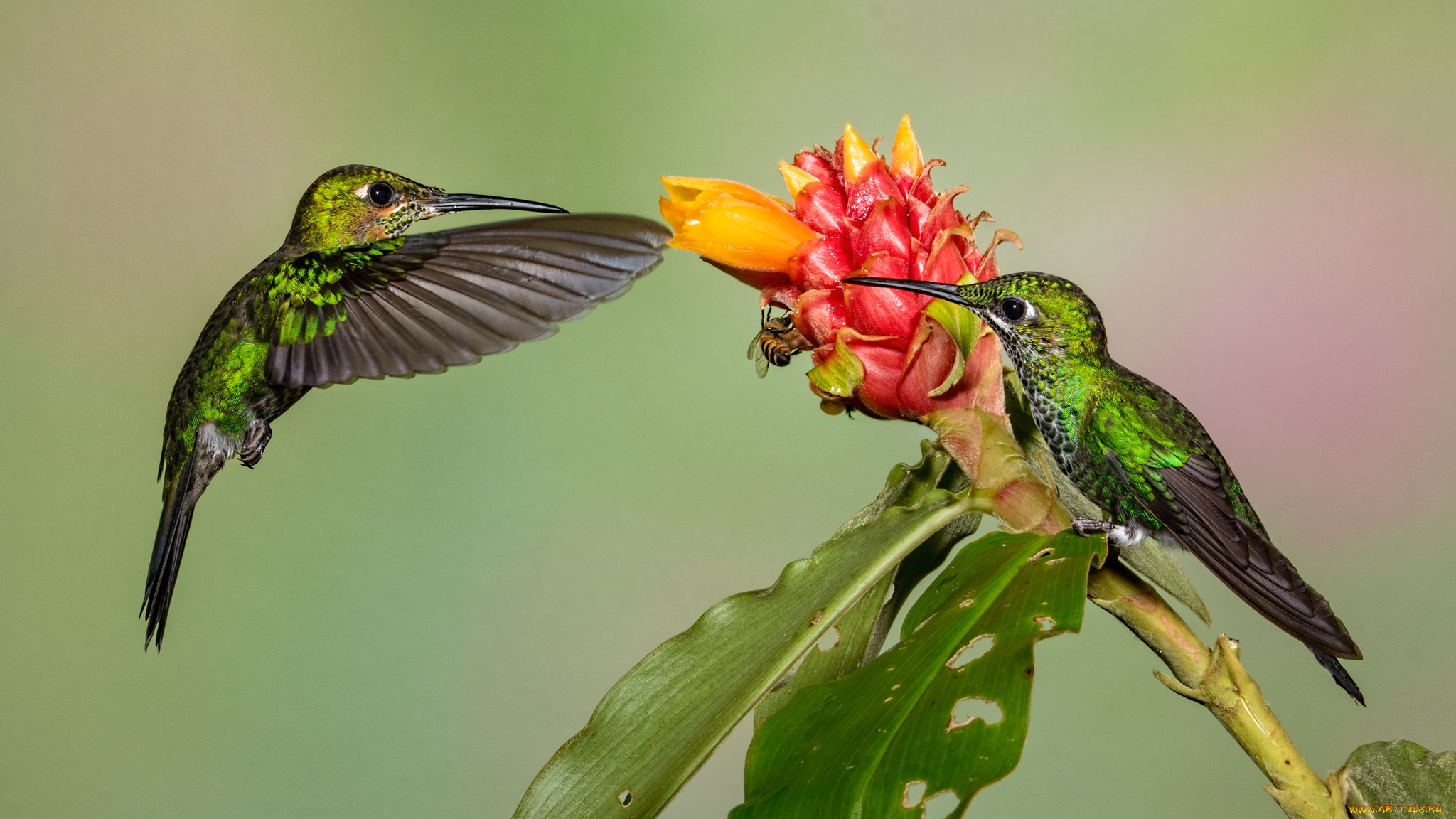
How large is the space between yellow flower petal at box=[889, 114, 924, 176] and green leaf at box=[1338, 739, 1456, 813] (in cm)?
56

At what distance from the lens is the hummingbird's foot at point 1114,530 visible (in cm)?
Result: 79

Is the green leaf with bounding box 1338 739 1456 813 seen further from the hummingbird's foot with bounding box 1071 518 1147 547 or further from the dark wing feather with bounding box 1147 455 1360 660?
the hummingbird's foot with bounding box 1071 518 1147 547

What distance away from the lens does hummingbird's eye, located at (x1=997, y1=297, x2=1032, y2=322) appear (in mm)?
859

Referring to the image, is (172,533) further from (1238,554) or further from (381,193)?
(1238,554)

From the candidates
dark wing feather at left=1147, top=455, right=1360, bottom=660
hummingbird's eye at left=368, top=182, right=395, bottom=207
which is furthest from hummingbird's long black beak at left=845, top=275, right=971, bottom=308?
hummingbird's eye at left=368, top=182, right=395, bottom=207

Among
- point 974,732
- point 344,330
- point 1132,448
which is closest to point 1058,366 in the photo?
point 1132,448

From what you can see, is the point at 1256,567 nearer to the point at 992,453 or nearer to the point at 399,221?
the point at 992,453

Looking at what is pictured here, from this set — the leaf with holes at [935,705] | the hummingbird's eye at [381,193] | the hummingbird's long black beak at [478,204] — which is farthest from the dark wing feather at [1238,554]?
the hummingbird's eye at [381,193]

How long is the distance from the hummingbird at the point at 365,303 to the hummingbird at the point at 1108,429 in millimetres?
297

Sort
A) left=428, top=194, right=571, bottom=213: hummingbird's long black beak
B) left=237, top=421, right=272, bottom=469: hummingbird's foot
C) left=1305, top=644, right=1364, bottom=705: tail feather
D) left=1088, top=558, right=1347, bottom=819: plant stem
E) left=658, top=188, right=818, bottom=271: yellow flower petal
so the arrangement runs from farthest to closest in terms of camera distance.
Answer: left=237, top=421, right=272, bottom=469: hummingbird's foot
left=428, top=194, right=571, bottom=213: hummingbird's long black beak
left=658, top=188, right=818, bottom=271: yellow flower petal
left=1305, top=644, right=1364, bottom=705: tail feather
left=1088, top=558, right=1347, bottom=819: plant stem

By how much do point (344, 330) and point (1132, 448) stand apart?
2.52 feet

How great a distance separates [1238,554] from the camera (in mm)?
798

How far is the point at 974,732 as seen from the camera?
696 millimetres

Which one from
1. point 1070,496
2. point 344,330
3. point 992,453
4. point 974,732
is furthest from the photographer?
point 344,330
